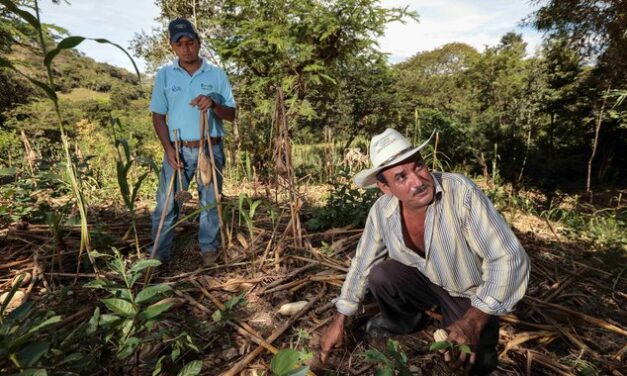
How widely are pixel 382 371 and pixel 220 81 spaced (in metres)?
2.14

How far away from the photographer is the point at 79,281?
2.12 m

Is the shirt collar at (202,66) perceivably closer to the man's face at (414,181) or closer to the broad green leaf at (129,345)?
the man's face at (414,181)

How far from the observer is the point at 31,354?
913 millimetres

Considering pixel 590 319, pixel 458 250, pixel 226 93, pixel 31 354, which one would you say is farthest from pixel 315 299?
pixel 226 93

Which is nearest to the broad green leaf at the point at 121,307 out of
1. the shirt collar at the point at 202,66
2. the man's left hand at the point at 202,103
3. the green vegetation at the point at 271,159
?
the green vegetation at the point at 271,159

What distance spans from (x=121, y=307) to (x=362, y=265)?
0.99 metres

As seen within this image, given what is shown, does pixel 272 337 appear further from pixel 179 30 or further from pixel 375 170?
pixel 179 30

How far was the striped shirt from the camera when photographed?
1.32 metres

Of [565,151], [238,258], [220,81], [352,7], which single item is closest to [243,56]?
[352,7]

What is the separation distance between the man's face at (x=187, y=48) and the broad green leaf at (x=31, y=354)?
197 cm

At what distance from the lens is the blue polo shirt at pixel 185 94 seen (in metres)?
2.40

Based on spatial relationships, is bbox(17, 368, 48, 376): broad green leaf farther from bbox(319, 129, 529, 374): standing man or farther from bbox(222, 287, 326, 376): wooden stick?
bbox(319, 129, 529, 374): standing man

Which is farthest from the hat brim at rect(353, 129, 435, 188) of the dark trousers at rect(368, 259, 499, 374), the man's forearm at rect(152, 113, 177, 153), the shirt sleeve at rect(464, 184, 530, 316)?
the man's forearm at rect(152, 113, 177, 153)

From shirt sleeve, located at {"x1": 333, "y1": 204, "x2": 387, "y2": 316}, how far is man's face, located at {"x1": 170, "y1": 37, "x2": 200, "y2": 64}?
1.66 meters
